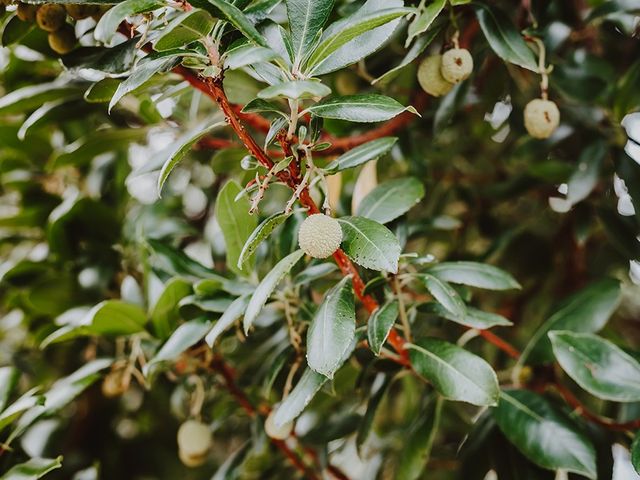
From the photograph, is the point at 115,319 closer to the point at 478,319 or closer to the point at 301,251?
the point at 301,251

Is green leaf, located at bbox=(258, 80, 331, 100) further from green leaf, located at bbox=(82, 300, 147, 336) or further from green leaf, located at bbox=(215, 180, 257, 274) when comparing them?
green leaf, located at bbox=(82, 300, 147, 336)

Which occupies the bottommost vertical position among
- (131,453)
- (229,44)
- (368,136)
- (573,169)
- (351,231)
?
(131,453)

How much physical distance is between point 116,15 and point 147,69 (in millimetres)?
70

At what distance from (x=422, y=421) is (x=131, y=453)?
39.6 inches

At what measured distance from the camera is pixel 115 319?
3.25 ft

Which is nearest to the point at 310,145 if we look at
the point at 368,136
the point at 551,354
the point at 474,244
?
the point at 368,136

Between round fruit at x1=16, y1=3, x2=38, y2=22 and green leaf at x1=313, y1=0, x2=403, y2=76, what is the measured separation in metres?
0.43

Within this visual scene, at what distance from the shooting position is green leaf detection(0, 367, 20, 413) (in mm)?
955

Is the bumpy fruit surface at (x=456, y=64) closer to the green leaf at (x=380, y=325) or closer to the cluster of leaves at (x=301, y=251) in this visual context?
the cluster of leaves at (x=301, y=251)

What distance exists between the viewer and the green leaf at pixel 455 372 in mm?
770

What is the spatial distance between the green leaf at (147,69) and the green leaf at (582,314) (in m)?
0.80

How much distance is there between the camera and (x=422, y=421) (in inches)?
41.4

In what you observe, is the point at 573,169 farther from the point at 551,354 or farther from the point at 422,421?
the point at 422,421

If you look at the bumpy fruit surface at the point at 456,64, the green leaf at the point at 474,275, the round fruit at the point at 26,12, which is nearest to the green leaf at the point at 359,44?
the bumpy fruit surface at the point at 456,64
